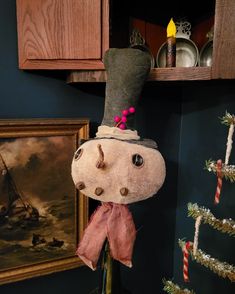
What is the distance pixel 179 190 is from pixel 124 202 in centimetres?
60

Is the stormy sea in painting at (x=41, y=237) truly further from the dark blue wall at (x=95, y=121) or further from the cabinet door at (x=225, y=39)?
the cabinet door at (x=225, y=39)

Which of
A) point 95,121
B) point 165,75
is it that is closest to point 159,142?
point 95,121

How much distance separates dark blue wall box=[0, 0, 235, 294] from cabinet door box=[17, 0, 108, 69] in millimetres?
67

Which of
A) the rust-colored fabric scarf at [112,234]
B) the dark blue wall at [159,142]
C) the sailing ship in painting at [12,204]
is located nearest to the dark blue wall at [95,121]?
the dark blue wall at [159,142]

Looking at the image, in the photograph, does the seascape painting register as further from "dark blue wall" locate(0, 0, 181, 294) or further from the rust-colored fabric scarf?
the rust-colored fabric scarf

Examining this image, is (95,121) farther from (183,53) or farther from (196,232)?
(196,232)

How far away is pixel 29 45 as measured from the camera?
0.90 meters

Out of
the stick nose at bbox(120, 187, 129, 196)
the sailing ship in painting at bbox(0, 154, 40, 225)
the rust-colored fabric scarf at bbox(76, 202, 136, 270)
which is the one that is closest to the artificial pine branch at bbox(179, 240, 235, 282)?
the rust-colored fabric scarf at bbox(76, 202, 136, 270)

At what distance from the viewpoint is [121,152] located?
73 cm

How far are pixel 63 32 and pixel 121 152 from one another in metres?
0.43

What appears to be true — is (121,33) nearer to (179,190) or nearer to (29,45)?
(29,45)

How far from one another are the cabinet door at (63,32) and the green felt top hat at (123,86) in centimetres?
12

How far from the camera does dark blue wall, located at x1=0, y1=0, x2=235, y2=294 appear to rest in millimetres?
973

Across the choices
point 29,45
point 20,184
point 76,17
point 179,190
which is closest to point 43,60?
point 29,45
